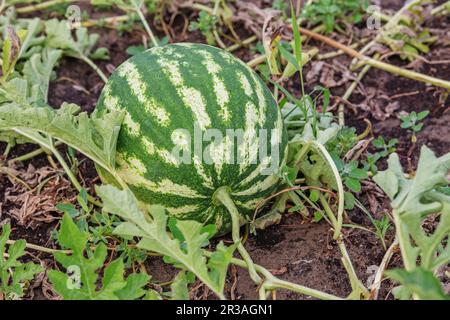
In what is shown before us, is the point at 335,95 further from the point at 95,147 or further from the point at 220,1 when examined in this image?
the point at 95,147

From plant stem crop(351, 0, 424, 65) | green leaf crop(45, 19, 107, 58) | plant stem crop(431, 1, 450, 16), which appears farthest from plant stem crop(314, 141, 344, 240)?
plant stem crop(431, 1, 450, 16)

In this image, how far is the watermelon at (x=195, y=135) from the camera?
6.51 ft

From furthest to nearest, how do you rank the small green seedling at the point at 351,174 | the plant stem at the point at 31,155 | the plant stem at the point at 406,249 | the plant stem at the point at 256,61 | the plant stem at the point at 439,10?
the plant stem at the point at 439,10 → the plant stem at the point at 256,61 → the plant stem at the point at 31,155 → the small green seedling at the point at 351,174 → the plant stem at the point at 406,249

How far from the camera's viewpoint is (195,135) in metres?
1.97

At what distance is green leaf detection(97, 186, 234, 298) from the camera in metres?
1.75

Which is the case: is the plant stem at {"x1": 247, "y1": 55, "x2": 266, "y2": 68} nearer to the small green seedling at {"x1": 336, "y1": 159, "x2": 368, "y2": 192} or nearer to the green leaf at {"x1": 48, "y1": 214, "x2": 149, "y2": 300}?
the small green seedling at {"x1": 336, "y1": 159, "x2": 368, "y2": 192}

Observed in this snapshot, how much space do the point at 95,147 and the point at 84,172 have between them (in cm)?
54

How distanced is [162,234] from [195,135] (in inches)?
13.1

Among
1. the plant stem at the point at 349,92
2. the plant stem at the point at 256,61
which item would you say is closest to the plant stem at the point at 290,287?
the plant stem at the point at 349,92

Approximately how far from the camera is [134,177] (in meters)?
2.05

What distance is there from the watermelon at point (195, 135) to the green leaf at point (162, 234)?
8.9 inches

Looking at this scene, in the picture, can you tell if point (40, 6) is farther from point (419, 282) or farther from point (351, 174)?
point (419, 282)

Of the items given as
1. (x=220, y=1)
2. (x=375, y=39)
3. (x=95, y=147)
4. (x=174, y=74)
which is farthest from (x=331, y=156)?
(x=220, y=1)

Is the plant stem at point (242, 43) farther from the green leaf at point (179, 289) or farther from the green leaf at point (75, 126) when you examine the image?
the green leaf at point (179, 289)
